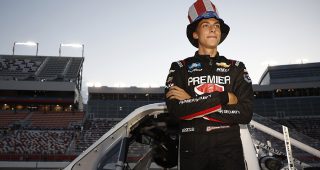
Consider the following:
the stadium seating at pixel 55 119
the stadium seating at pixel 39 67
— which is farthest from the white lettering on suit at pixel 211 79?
the stadium seating at pixel 39 67

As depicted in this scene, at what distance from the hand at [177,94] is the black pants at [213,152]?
0.28m

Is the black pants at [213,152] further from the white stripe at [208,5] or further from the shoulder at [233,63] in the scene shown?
the white stripe at [208,5]

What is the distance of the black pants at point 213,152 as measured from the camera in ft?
6.21

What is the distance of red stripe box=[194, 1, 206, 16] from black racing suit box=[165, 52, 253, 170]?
1.44 ft

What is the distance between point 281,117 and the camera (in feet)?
134

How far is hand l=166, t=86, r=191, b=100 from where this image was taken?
2016 mm

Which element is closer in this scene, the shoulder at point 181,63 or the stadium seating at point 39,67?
the shoulder at point 181,63

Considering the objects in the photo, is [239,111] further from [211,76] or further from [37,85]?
[37,85]

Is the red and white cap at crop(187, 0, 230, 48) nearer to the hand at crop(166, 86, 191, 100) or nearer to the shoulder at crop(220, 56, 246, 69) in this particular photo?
the shoulder at crop(220, 56, 246, 69)

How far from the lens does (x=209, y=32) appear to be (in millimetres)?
2248

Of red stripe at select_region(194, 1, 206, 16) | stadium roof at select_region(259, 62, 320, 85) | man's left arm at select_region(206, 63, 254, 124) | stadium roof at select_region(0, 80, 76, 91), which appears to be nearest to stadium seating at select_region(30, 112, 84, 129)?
stadium roof at select_region(0, 80, 76, 91)

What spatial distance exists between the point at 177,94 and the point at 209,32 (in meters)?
0.61

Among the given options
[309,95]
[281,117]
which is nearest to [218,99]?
[281,117]

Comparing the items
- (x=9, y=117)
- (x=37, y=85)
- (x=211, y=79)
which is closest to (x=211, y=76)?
(x=211, y=79)
